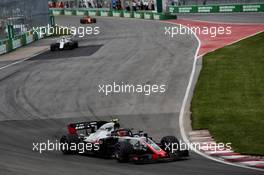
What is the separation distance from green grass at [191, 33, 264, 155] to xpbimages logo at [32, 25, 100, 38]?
2583 centimetres

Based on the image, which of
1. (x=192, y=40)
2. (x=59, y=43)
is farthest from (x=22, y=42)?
(x=192, y=40)

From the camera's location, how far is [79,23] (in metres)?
88.2

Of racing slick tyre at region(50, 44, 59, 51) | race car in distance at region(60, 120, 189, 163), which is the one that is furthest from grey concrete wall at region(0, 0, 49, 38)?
race car in distance at region(60, 120, 189, 163)

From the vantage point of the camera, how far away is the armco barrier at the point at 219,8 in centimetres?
7538

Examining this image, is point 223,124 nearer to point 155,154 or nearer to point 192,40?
point 155,154

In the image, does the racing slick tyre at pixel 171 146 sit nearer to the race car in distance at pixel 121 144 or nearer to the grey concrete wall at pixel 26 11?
the race car in distance at pixel 121 144

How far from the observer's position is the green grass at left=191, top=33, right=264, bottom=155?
979 inches

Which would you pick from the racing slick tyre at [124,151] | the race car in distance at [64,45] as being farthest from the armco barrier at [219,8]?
the racing slick tyre at [124,151]

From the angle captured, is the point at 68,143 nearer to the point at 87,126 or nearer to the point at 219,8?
the point at 87,126

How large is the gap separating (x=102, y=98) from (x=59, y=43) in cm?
2256

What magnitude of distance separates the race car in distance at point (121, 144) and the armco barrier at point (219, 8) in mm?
54078

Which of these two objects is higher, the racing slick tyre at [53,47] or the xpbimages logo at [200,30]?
the xpbimages logo at [200,30]

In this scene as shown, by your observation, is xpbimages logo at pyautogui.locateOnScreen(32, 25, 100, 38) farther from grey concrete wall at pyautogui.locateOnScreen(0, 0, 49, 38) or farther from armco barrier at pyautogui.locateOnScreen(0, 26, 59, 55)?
armco barrier at pyautogui.locateOnScreen(0, 26, 59, 55)

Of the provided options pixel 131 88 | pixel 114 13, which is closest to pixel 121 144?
pixel 131 88
